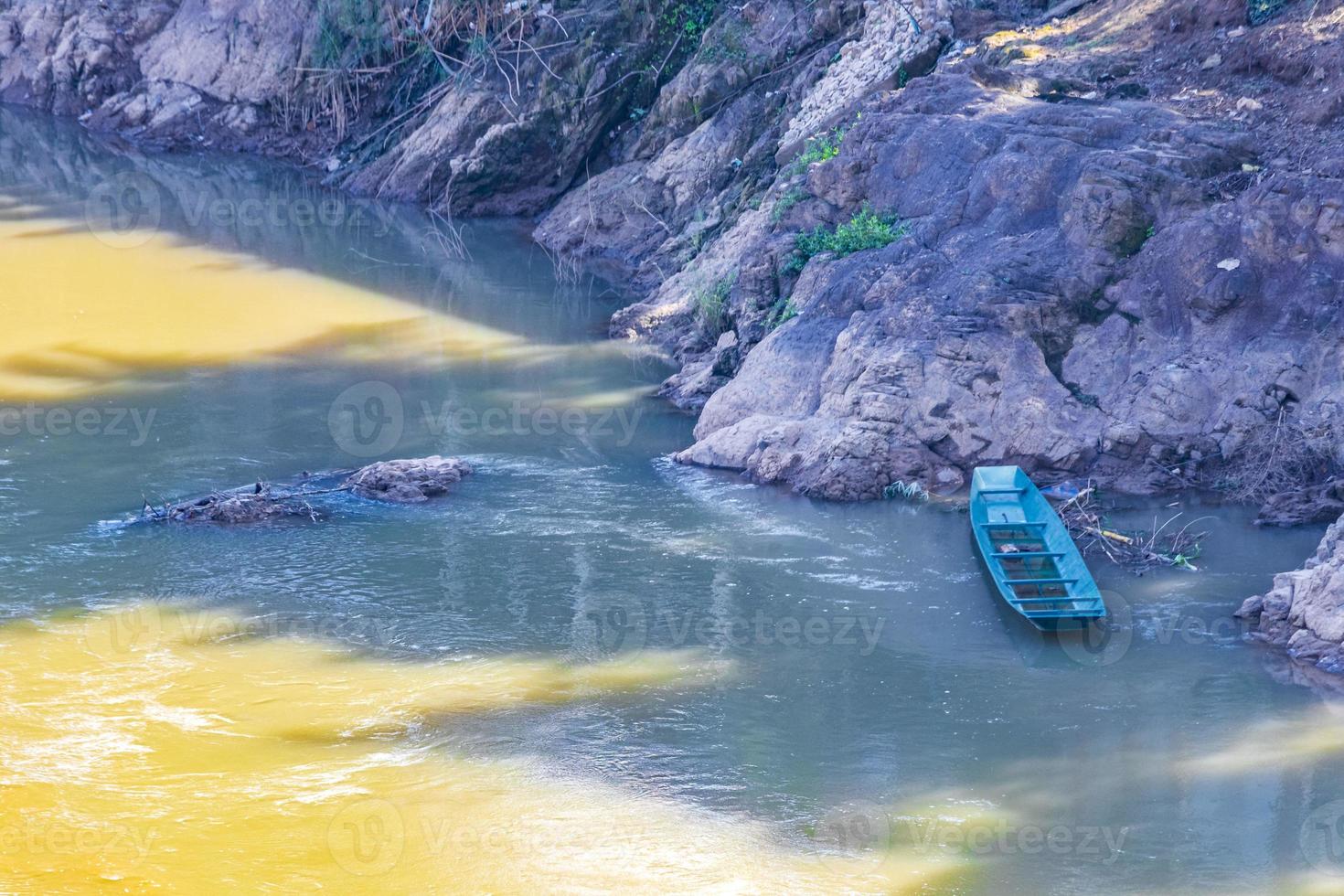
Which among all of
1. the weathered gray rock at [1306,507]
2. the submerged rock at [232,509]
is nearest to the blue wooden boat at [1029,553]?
the weathered gray rock at [1306,507]

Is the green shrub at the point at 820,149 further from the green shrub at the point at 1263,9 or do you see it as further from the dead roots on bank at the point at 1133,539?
the dead roots on bank at the point at 1133,539

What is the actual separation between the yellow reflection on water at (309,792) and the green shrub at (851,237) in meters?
5.58

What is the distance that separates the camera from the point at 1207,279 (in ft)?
36.1

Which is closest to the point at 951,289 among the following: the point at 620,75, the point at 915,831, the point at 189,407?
the point at 915,831

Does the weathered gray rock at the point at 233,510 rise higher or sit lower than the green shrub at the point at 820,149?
lower

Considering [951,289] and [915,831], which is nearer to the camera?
[915,831]

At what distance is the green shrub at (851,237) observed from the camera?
12.9 meters

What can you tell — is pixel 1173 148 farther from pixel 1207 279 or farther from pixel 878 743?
pixel 878 743

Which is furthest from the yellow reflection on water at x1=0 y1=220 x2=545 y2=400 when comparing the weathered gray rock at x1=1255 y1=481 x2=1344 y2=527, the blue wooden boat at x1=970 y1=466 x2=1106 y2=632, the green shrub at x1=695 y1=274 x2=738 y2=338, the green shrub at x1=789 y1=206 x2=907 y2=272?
the weathered gray rock at x1=1255 y1=481 x2=1344 y2=527

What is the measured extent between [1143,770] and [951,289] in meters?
5.31

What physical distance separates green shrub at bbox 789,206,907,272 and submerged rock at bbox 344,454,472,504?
4.08 metres

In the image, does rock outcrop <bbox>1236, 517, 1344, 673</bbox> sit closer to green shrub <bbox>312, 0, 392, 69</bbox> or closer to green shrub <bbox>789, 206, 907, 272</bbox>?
green shrub <bbox>789, 206, 907, 272</bbox>

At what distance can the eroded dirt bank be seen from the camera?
426 inches

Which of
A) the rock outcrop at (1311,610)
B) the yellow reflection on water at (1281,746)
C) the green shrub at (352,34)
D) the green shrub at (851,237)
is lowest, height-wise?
the yellow reflection on water at (1281,746)
